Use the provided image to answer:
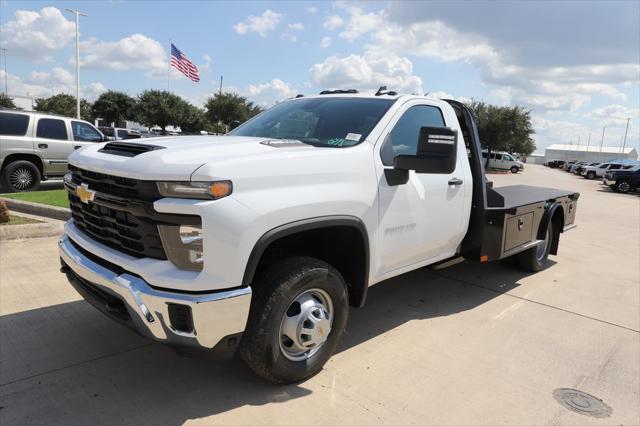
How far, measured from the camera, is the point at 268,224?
2.61 meters

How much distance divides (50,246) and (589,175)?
153ft

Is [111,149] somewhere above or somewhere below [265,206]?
above

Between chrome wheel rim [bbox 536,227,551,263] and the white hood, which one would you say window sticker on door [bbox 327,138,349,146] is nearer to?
the white hood

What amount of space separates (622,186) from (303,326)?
28.2 meters

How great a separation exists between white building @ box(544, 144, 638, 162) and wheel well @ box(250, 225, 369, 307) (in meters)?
117

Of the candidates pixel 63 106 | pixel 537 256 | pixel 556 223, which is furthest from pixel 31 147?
pixel 63 106

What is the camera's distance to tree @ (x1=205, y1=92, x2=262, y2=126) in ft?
173

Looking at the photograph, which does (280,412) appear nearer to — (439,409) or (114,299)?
(439,409)

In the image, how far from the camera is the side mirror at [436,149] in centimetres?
315

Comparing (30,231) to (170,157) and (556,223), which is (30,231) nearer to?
(170,157)

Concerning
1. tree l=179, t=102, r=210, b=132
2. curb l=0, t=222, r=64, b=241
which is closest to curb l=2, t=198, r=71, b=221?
curb l=0, t=222, r=64, b=241

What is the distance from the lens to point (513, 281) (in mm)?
5855

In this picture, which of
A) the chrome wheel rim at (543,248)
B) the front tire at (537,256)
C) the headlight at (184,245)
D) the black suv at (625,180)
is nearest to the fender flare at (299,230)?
the headlight at (184,245)

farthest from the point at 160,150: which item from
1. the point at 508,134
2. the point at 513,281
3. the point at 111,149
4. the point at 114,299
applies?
the point at 508,134
